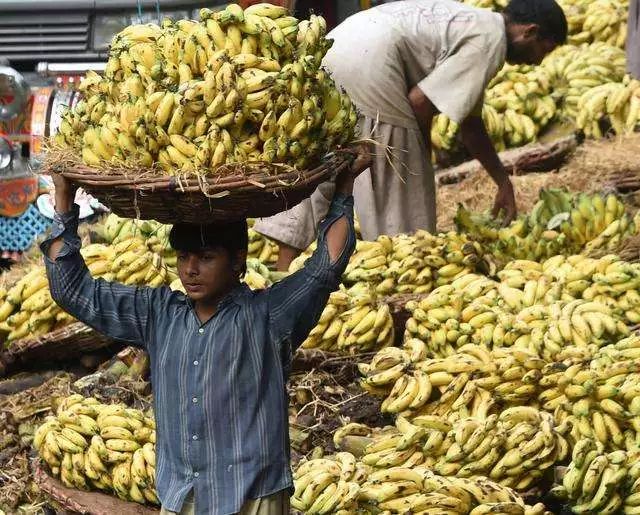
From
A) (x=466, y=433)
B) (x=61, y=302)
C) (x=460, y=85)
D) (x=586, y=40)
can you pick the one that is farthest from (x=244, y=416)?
(x=586, y=40)

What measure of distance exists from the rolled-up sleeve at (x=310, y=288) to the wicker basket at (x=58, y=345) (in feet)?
9.02

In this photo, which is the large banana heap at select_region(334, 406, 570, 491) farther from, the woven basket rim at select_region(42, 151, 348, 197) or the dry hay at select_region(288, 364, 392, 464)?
the woven basket rim at select_region(42, 151, 348, 197)

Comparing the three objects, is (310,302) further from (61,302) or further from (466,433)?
(466,433)

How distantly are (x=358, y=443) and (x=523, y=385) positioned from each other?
2.38 ft

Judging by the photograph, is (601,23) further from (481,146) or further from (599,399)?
(599,399)

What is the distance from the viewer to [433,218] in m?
7.51

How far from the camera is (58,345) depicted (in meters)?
6.42

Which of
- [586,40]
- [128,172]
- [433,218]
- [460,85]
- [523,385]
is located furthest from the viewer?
[586,40]

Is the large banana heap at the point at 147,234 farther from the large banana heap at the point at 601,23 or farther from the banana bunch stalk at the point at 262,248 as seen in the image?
the large banana heap at the point at 601,23

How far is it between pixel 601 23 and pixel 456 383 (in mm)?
7093

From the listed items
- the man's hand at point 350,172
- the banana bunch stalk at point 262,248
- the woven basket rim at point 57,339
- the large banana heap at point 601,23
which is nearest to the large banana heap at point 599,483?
the man's hand at point 350,172

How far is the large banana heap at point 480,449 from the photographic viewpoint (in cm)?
481

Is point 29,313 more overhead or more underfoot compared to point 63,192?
more underfoot

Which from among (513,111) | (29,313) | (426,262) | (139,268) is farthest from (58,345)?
(513,111)
